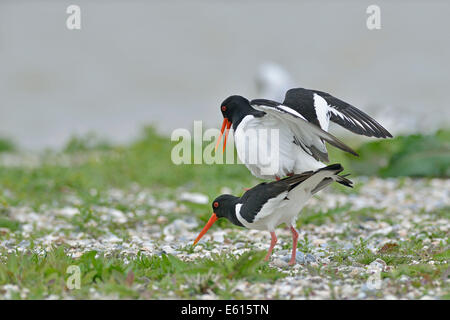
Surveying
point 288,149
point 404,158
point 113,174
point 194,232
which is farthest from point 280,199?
point 113,174

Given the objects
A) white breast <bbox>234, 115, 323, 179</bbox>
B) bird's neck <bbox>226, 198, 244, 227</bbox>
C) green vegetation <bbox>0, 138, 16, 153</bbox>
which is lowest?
bird's neck <bbox>226, 198, 244, 227</bbox>

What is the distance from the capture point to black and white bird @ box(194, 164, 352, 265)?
180 inches

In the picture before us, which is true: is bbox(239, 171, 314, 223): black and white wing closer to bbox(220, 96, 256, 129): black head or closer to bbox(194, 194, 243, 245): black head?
bbox(194, 194, 243, 245): black head

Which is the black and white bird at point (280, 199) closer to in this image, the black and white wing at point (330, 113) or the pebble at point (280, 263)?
the pebble at point (280, 263)

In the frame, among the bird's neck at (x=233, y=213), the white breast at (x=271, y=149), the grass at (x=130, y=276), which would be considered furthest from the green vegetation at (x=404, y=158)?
the grass at (x=130, y=276)

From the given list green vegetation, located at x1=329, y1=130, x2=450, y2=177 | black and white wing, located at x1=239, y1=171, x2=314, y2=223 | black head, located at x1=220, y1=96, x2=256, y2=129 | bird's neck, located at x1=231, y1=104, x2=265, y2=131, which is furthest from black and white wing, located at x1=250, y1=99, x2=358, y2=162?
green vegetation, located at x1=329, y1=130, x2=450, y2=177

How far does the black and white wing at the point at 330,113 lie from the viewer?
201 inches

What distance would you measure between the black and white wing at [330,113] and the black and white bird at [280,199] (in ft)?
1.91

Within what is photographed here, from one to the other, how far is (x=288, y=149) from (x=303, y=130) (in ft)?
0.99
